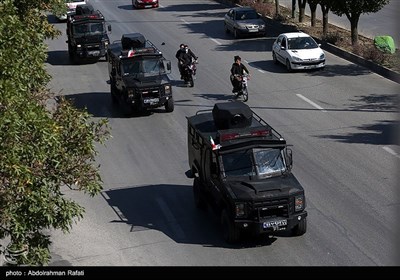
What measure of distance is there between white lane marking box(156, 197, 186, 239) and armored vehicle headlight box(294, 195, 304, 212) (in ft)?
9.05

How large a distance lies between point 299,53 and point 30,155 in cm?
2606

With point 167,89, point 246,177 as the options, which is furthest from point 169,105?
point 246,177

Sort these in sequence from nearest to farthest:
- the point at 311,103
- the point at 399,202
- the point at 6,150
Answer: the point at 6,150 < the point at 399,202 < the point at 311,103

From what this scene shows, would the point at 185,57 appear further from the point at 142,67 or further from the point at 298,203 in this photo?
the point at 298,203

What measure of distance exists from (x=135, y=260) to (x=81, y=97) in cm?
1788

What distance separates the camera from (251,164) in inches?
727

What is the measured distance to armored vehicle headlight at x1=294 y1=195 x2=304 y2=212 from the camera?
17.9 metres

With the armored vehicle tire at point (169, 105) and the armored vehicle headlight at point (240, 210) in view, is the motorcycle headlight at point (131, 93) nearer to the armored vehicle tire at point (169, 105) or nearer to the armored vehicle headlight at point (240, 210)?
the armored vehicle tire at point (169, 105)

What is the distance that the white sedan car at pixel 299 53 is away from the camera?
120 feet

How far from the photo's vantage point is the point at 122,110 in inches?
1273

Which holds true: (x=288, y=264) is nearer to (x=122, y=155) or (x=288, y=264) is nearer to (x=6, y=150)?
(x=6, y=150)

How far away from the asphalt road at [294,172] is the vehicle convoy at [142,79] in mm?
637

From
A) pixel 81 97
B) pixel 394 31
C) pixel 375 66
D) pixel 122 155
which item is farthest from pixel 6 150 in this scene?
pixel 394 31

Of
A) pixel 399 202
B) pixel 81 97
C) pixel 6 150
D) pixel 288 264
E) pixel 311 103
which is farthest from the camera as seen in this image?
pixel 81 97
